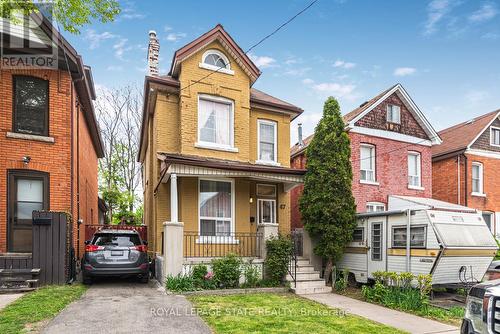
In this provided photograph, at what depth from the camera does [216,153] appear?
564 inches

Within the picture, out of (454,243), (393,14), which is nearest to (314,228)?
(454,243)

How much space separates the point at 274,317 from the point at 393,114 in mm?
14203

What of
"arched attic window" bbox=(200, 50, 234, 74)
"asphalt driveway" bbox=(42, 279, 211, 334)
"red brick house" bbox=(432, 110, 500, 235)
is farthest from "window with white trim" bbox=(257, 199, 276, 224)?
"red brick house" bbox=(432, 110, 500, 235)

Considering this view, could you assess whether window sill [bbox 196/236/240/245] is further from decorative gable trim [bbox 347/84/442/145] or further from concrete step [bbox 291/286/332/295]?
decorative gable trim [bbox 347/84/442/145]

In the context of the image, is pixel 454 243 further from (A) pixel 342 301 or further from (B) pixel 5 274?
(B) pixel 5 274

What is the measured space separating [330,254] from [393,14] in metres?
7.74

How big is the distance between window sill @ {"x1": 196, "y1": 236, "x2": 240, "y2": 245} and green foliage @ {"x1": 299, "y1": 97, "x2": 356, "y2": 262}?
2.58 meters

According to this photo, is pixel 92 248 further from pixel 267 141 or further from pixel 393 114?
pixel 393 114

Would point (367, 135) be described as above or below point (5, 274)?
above

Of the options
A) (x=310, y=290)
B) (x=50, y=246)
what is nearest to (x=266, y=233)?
(x=310, y=290)

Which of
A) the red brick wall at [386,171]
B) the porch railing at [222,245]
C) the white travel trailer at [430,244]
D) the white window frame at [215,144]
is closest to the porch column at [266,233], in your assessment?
the porch railing at [222,245]

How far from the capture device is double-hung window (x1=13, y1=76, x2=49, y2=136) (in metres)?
11.9

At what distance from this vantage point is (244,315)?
8.16m

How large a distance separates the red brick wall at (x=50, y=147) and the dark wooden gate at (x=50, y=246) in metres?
1.34
